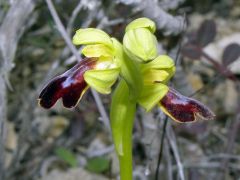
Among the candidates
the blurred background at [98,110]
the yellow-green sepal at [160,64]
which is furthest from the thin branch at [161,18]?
the yellow-green sepal at [160,64]

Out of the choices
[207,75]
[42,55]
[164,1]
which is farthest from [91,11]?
[207,75]

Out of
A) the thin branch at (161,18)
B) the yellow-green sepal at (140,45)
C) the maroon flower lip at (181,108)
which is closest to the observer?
the yellow-green sepal at (140,45)

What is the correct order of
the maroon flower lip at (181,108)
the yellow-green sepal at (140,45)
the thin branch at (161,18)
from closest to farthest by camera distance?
the yellow-green sepal at (140,45) → the maroon flower lip at (181,108) → the thin branch at (161,18)

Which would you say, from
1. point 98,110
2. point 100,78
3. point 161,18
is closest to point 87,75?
point 100,78

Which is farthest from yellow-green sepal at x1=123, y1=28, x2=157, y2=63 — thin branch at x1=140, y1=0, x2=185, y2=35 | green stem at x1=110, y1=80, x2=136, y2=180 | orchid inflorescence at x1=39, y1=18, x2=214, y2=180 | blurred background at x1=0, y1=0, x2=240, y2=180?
thin branch at x1=140, y1=0, x2=185, y2=35

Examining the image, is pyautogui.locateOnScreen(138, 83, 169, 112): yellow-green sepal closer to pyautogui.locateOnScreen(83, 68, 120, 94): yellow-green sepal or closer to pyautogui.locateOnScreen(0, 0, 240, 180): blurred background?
pyautogui.locateOnScreen(83, 68, 120, 94): yellow-green sepal

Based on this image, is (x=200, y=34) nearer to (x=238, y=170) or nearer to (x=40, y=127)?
(x=238, y=170)

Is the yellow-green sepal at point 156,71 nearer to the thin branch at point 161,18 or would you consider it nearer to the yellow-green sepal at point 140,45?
the yellow-green sepal at point 140,45
